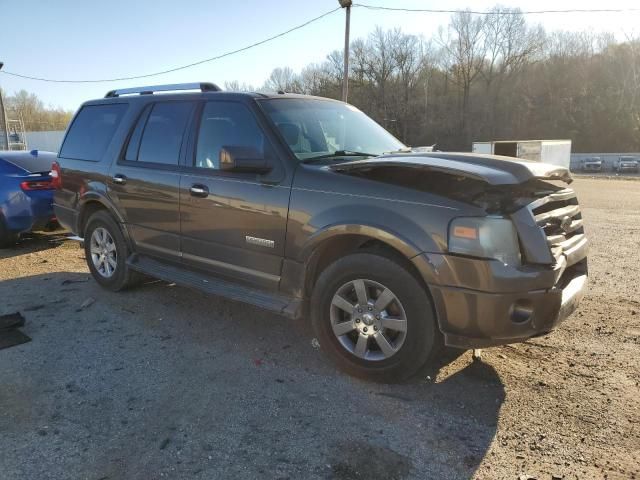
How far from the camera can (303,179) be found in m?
3.65

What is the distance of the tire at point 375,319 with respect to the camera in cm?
321

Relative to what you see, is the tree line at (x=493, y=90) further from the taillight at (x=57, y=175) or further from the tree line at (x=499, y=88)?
the taillight at (x=57, y=175)

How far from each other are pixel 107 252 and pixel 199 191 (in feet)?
6.33

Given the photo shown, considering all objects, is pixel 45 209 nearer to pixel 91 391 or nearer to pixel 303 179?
pixel 91 391

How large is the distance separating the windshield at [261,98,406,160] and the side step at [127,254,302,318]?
3.69ft

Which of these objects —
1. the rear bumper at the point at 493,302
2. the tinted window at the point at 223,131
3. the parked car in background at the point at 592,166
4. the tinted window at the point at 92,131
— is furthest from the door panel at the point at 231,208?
the parked car in background at the point at 592,166

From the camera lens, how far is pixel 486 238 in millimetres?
2914

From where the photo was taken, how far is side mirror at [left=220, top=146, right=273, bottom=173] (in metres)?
3.71

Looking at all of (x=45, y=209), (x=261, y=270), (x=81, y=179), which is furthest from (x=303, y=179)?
(x=45, y=209)

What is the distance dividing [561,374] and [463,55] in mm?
83236

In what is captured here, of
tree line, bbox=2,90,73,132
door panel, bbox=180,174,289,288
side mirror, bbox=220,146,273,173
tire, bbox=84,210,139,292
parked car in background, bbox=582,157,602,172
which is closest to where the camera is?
side mirror, bbox=220,146,273,173

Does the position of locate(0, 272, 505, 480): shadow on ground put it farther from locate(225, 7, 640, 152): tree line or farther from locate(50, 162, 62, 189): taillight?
locate(225, 7, 640, 152): tree line

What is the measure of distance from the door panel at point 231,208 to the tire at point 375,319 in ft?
1.78

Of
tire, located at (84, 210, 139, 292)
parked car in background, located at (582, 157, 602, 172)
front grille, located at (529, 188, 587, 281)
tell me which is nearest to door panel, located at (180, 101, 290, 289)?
tire, located at (84, 210, 139, 292)
